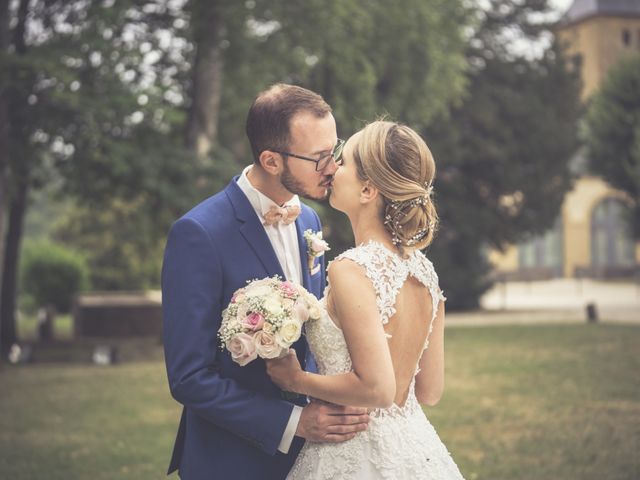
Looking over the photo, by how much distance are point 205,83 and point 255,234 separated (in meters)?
14.8

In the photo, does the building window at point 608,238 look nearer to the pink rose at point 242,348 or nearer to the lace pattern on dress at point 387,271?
the lace pattern on dress at point 387,271

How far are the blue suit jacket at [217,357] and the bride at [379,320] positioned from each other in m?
0.15

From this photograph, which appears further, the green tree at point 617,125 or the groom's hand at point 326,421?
the green tree at point 617,125

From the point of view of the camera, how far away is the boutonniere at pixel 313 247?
3771 millimetres

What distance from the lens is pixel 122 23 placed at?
15.4 meters

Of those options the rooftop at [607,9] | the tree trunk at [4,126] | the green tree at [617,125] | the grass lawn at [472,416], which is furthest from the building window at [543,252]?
the tree trunk at [4,126]

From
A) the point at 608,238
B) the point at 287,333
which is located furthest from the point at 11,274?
the point at 608,238

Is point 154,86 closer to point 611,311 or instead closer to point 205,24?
point 205,24

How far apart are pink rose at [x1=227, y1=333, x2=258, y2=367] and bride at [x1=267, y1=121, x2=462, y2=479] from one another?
0.18m

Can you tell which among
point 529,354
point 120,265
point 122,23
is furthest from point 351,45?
point 120,265

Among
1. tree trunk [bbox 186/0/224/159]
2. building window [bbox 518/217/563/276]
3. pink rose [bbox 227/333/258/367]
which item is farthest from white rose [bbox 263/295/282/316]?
building window [bbox 518/217/563/276]

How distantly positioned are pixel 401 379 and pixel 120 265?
93.1 feet

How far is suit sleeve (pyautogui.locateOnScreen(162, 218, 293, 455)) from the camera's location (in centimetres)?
327

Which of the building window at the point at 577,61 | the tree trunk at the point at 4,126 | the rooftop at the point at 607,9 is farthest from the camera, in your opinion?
the rooftop at the point at 607,9
